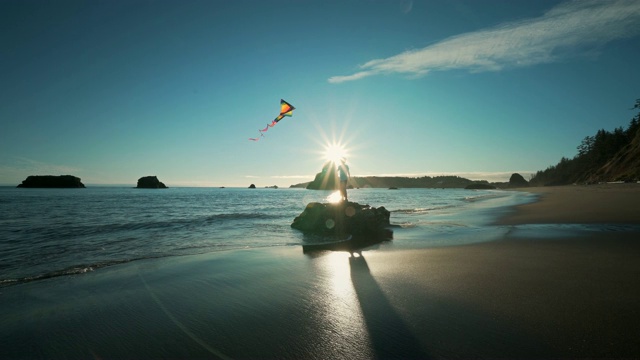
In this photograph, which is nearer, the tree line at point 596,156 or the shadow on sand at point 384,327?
the shadow on sand at point 384,327

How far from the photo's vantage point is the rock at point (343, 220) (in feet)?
40.0

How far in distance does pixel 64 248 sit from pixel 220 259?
6.54 metres

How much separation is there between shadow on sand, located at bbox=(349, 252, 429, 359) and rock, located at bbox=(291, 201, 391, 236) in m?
6.88

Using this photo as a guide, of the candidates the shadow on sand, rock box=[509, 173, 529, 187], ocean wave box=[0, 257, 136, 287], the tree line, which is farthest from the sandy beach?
rock box=[509, 173, 529, 187]

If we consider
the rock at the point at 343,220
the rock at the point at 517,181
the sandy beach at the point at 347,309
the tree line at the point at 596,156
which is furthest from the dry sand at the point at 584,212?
the rock at the point at 517,181

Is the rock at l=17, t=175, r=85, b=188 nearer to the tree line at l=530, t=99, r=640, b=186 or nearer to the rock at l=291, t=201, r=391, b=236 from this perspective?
the rock at l=291, t=201, r=391, b=236

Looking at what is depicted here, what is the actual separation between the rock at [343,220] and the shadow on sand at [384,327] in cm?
688

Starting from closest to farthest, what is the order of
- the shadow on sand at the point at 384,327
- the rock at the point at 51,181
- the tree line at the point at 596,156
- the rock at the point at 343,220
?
1. the shadow on sand at the point at 384,327
2. the rock at the point at 343,220
3. the tree line at the point at 596,156
4. the rock at the point at 51,181

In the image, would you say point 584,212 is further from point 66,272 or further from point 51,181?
point 51,181

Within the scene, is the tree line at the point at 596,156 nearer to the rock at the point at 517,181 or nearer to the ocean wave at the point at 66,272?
the rock at the point at 517,181

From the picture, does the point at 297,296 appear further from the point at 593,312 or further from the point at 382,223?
the point at 382,223

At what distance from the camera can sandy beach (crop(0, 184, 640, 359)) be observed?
3002 mm

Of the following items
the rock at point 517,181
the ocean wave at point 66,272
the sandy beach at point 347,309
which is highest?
the rock at point 517,181

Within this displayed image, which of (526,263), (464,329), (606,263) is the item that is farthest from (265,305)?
(606,263)
